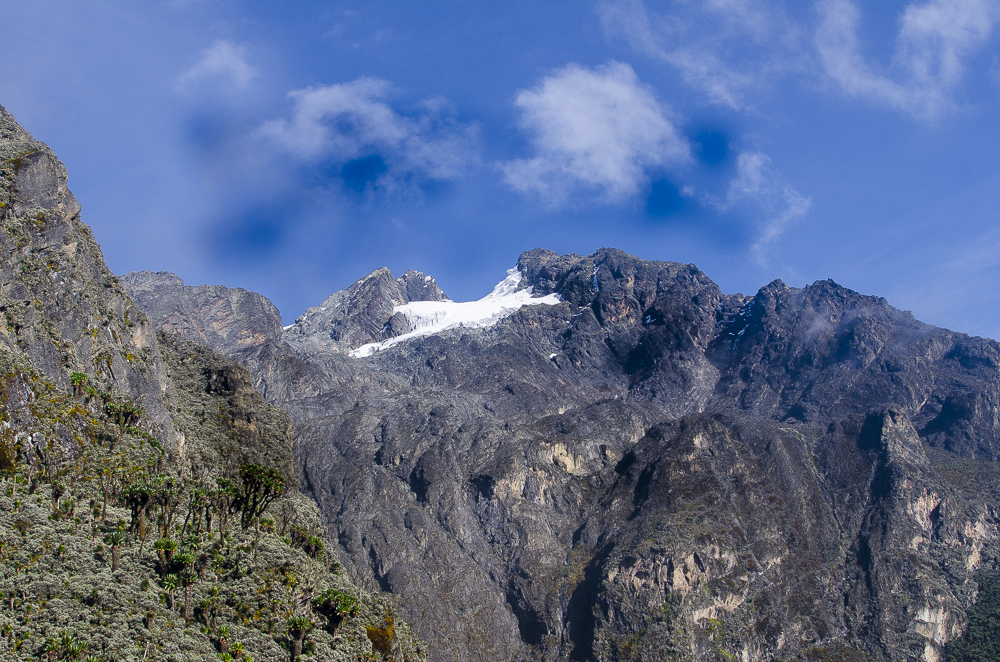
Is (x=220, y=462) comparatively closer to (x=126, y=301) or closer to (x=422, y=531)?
(x=126, y=301)

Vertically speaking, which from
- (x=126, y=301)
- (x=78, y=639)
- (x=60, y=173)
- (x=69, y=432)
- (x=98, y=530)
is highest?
(x=60, y=173)

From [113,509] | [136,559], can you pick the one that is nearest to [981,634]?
[136,559]

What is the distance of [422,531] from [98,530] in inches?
4773

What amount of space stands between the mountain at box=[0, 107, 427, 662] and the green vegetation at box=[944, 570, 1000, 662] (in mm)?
136541

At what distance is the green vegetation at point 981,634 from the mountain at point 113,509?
13654cm

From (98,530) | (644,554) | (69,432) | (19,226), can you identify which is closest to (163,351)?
(19,226)

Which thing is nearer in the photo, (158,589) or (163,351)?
(158,589)

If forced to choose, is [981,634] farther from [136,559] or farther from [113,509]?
[113,509]

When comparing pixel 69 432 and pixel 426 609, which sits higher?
pixel 69 432

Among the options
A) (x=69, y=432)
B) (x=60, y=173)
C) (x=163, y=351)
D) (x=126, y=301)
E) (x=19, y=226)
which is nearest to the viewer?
(x=69, y=432)

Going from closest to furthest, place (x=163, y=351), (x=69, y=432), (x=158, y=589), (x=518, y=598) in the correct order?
(x=158, y=589) < (x=69, y=432) < (x=163, y=351) < (x=518, y=598)

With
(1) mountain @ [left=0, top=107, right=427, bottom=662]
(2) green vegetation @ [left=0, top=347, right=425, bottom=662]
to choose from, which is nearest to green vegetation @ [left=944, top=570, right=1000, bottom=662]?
(1) mountain @ [left=0, top=107, right=427, bottom=662]

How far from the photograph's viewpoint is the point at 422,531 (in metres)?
199

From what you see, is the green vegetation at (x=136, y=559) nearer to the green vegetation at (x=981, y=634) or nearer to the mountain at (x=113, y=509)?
→ the mountain at (x=113, y=509)
